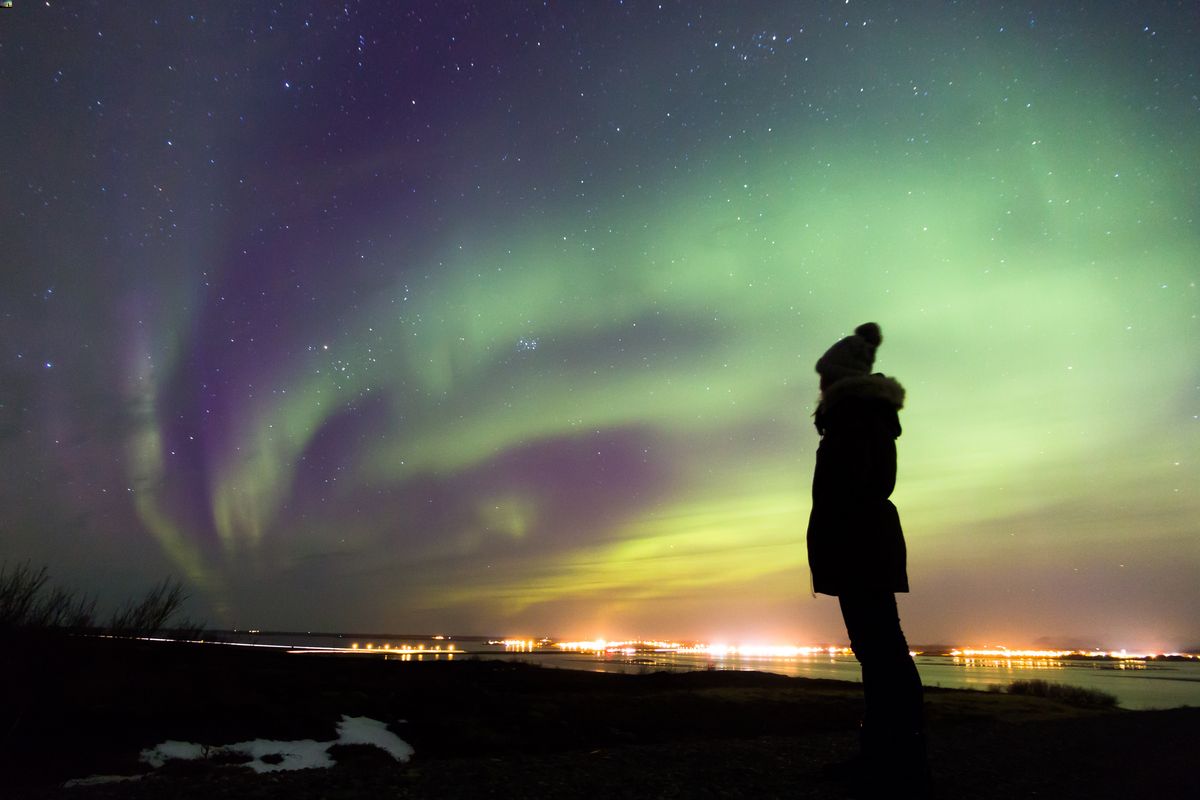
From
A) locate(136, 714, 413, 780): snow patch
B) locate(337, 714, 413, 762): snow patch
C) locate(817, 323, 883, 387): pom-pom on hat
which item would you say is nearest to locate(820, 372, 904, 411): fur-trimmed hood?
locate(817, 323, 883, 387): pom-pom on hat

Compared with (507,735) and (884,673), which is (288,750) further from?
(884,673)

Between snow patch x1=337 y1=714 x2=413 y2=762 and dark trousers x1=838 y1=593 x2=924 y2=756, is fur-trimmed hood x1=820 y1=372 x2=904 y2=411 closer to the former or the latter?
dark trousers x1=838 y1=593 x2=924 y2=756

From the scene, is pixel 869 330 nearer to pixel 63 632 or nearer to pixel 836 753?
pixel 836 753

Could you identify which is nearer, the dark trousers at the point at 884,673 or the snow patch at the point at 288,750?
the dark trousers at the point at 884,673

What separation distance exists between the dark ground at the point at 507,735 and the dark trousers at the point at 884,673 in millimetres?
556

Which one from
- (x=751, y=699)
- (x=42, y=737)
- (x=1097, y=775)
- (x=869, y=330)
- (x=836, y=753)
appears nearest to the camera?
(x=869, y=330)

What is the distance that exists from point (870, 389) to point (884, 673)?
5.84 feet

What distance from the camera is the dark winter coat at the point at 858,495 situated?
424 centimetres

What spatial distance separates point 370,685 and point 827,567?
14.3 metres

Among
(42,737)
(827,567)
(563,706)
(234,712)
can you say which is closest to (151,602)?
(234,712)

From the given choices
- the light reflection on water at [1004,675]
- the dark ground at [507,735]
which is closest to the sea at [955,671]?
the light reflection on water at [1004,675]

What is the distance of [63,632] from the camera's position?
10352mm

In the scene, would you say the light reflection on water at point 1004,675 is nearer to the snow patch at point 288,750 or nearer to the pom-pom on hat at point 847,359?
the snow patch at point 288,750

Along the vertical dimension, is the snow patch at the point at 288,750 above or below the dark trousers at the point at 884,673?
below
